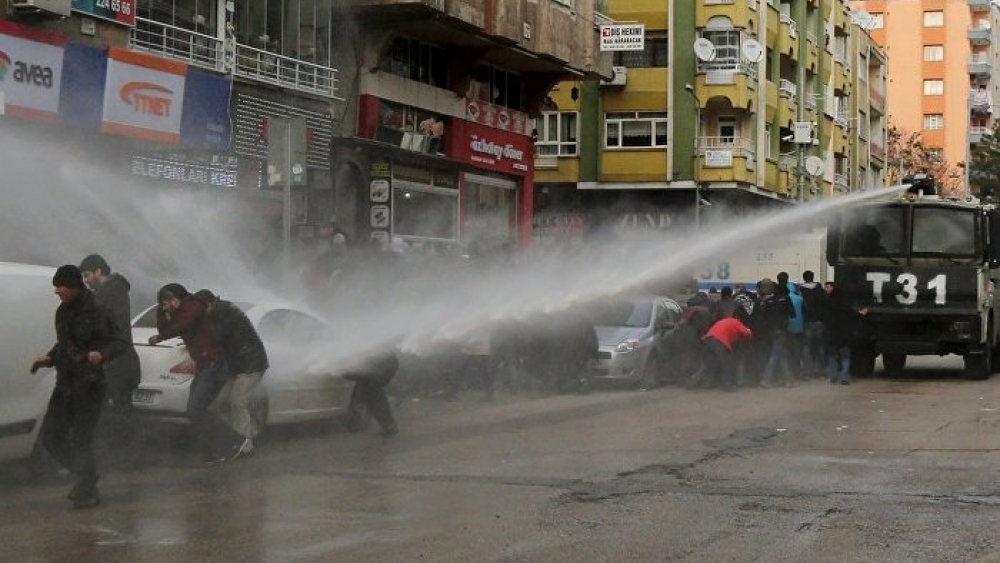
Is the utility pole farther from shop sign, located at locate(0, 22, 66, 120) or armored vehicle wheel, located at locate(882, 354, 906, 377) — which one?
shop sign, located at locate(0, 22, 66, 120)

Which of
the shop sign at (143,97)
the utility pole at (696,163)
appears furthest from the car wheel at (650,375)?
the utility pole at (696,163)

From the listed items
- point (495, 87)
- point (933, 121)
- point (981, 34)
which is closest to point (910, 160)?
point (933, 121)

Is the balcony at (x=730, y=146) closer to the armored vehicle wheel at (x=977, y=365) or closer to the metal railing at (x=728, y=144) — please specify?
the metal railing at (x=728, y=144)

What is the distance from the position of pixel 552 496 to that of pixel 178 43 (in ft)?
48.0

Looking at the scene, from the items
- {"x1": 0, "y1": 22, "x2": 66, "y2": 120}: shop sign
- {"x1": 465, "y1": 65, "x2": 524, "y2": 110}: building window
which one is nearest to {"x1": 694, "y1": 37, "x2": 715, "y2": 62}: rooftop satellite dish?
{"x1": 465, "y1": 65, "x2": 524, "y2": 110}: building window

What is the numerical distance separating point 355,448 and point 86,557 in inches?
219

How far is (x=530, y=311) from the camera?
20844mm

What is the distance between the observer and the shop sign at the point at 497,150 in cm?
3369

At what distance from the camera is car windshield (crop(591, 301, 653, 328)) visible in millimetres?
21922

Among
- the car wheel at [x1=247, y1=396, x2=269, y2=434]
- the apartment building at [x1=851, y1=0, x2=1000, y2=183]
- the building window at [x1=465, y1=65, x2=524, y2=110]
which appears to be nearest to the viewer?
the car wheel at [x1=247, y1=396, x2=269, y2=434]

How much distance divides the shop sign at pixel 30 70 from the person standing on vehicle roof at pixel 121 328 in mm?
6846

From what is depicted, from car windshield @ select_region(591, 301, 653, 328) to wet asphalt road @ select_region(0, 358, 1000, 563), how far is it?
530cm

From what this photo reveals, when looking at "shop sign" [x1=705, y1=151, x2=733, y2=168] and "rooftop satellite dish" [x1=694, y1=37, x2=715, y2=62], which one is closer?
"rooftop satellite dish" [x1=694, y1=37, x2=715, y2=62]

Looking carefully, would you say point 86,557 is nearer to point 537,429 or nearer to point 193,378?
point 193,378
